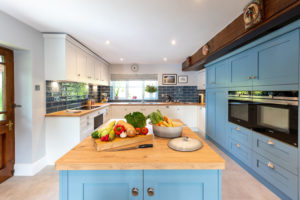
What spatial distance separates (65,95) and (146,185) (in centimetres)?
302

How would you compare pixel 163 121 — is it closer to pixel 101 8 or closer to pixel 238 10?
pixel 101 8

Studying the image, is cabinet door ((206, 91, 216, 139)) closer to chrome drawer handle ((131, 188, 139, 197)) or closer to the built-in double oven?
the built-in double oven

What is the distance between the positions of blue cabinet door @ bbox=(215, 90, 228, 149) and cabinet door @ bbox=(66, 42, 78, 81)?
3.10 m

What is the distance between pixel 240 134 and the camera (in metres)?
2.57

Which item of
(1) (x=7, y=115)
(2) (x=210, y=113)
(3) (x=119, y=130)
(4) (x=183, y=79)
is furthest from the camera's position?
(4) (x=183, y=79)

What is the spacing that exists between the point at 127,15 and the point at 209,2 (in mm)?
1047

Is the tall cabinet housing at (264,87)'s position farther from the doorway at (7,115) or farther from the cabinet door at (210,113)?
the doorway at (7,115)

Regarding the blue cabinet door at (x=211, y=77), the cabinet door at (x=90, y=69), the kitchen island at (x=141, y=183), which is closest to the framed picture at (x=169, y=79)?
the blue cabinet door at (x=211, y=77)

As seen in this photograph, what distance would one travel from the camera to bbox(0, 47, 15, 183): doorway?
216 centimetres

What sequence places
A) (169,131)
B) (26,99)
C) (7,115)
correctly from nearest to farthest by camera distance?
(169,131), (7,115), (26,99)

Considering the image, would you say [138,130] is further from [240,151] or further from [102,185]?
[240,151]

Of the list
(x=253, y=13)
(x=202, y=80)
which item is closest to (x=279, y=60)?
(x=253, y=13)

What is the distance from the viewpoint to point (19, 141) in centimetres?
237

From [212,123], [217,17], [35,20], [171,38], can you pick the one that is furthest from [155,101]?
[35,20]
